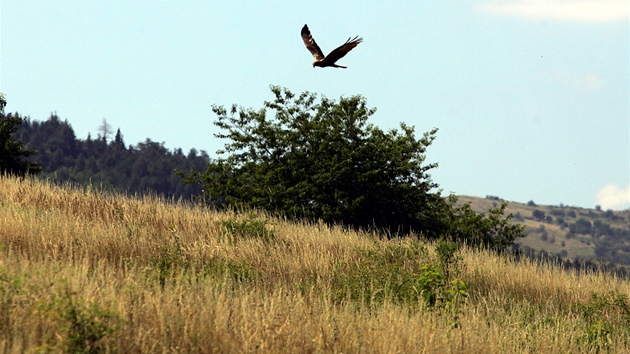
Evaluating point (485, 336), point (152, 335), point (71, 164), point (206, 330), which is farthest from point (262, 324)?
point (71, 164)

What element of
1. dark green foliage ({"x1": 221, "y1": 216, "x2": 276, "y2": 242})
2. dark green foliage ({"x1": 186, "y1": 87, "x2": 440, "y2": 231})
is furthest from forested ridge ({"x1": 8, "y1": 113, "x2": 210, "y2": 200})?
dark green foliage ({"x1": 221, "y1": 216, "x2": 276, "y2": 242})

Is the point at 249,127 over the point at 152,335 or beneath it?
over

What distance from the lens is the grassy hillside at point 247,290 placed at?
7680mm

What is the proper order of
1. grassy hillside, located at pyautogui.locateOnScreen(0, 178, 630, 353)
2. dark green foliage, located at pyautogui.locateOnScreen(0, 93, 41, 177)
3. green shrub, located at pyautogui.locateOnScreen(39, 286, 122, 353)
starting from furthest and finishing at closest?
dark green foliage, located at pyautogui.locateOnScreen(0, 93, 41, 177) < grassy hillside, located at pyautogui.locateOnScreen(0, 178, 630, 353) < green shrub, located at pyautogui.locateOnScreen(39, 286, 122, 353)

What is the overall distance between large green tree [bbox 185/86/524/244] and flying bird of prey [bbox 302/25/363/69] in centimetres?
2169

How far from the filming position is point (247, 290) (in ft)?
39.3

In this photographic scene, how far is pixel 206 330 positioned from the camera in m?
7.87

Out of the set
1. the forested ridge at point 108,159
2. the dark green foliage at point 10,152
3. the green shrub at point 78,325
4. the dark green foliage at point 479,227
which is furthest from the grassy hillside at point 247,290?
the forested ridge at point 108,159

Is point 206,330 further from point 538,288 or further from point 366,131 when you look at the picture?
point 366,131

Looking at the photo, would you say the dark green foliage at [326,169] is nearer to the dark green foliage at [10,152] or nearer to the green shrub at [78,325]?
the dark green foliage at [10,152]

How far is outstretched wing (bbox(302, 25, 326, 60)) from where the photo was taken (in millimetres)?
13500

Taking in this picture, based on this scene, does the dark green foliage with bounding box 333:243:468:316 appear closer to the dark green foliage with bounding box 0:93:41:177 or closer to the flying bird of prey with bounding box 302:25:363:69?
the flying bird of prey with bounding box 302:25:363:69

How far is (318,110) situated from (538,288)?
25.1 meters

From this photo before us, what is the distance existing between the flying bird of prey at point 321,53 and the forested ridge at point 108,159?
134m
